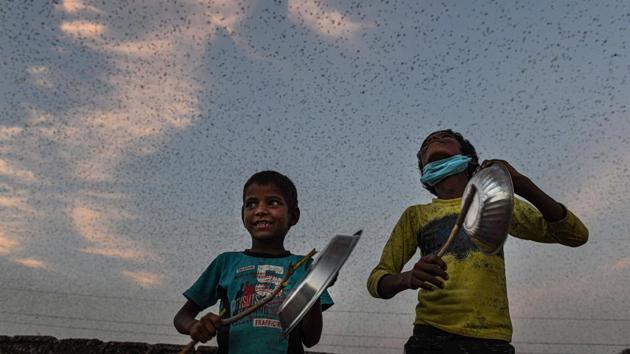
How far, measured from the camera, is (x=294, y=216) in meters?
3.82

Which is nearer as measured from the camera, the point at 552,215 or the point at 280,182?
the point at 552,215

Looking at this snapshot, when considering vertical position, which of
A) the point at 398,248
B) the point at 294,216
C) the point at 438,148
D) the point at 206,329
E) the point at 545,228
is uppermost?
the point at 438,148

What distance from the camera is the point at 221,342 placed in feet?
10.6

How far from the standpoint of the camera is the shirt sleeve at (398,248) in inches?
132

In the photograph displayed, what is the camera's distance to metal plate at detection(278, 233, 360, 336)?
2.56 metres

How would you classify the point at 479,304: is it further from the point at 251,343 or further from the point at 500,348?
the point at 251,343

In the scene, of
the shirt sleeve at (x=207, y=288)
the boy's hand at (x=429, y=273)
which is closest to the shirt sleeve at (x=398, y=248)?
the boy's hand at (x=429, y=273)

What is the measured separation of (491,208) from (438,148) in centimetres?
103

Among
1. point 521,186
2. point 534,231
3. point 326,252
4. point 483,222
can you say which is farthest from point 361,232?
point 534,231

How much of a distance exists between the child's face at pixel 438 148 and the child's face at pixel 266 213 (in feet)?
3.05

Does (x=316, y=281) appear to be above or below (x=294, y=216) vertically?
below

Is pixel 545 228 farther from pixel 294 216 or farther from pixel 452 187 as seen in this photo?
pixel 294 216

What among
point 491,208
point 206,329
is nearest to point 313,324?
point 206,329

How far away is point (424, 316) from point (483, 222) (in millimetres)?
709
